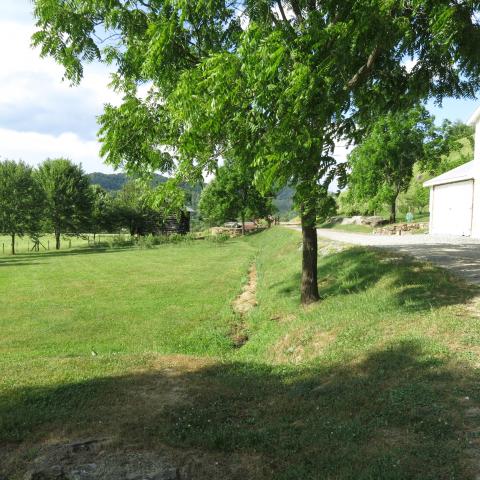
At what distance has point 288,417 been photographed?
549 cm

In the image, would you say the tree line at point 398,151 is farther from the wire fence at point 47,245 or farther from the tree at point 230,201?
the wire fence at point 47,245

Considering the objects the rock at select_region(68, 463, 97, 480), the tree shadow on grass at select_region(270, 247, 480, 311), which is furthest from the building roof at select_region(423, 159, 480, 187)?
the rock at select_region(68, 463, 97, 480)

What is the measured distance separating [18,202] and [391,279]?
44465mm

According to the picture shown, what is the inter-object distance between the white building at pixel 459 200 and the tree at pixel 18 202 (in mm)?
40105

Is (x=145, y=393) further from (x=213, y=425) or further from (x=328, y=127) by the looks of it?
(x=328, y=127)

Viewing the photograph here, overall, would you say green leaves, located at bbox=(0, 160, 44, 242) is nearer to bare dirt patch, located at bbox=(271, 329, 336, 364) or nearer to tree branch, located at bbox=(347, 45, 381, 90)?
bare dirt patch, located at bbox=(271, 329, 336, 364)

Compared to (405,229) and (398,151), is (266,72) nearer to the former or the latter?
(405,229)

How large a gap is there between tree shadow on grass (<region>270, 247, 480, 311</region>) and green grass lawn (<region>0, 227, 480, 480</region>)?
0.06 metres

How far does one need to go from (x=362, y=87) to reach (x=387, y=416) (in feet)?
24.0

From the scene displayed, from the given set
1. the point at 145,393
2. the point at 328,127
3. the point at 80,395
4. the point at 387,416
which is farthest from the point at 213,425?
the point at 328,127

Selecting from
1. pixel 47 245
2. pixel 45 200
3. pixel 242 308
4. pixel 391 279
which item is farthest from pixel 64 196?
pixel 391 279

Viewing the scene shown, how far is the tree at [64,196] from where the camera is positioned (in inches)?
2004

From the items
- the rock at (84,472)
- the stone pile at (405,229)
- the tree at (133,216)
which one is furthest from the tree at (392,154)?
the tree at (133,216)

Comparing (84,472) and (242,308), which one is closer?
(84,472)
